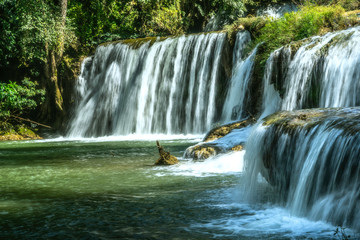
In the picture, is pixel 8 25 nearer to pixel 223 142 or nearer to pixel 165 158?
pixel 223 142

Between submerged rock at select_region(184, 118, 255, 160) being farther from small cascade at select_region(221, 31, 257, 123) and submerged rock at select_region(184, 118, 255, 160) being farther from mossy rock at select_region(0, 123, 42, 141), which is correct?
mossy rock at select_region(0, 123, 42, 141)

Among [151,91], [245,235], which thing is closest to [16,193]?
[245,235]

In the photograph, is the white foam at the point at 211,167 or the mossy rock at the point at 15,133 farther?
the mossy rock at the point at 15,133

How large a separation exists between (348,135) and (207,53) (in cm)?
1763

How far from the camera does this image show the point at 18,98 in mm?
Answer: 25219

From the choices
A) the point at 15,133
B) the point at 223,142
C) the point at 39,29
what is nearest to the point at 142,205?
the point at 223,142

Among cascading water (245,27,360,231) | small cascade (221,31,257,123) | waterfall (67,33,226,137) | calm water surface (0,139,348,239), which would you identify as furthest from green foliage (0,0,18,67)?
cascading water (245,27,360,231)

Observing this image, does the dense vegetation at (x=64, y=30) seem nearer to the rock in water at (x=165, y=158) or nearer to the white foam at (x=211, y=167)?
the white foam at (x=211, y=167)

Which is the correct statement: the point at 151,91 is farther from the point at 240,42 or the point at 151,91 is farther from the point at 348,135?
the point at 348,135

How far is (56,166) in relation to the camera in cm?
1201

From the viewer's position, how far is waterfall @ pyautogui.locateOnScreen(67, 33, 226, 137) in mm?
22781

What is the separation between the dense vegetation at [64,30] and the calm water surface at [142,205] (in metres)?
9.83

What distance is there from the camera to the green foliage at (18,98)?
24844 mm

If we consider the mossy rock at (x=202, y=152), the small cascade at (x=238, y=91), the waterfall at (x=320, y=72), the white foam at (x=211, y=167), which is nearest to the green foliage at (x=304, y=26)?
the small cascade at (x=238, y=91)
